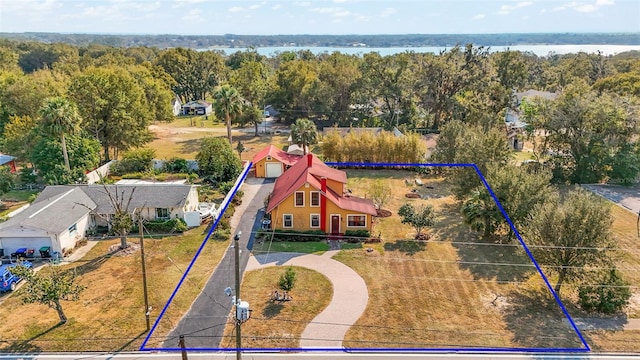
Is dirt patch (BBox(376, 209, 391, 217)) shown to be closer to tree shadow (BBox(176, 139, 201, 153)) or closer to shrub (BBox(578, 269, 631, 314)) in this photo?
shrub (BBox(578, 269, 631, 314))

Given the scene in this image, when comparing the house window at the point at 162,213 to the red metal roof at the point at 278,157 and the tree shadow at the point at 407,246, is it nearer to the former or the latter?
the red metal roof at the point at 278,157

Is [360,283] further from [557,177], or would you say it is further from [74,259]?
[557,177]

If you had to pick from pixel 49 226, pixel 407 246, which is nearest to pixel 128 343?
pixel 49 226

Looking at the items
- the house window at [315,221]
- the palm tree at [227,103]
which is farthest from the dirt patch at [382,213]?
the palm tree at [227,103]

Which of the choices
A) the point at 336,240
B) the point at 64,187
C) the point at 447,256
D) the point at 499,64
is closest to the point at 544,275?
the point at 447,256

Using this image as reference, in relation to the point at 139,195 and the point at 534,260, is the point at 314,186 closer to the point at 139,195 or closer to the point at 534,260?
the point at 139,195

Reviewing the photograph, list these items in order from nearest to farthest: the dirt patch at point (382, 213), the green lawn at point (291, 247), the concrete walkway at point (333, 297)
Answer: the concrete walkway at point (333, 297), the green lawn at point (291, 247), the dirt patch at point (382, 213)

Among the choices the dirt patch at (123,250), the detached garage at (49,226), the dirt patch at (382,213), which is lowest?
the dirt patch at (123,250)
